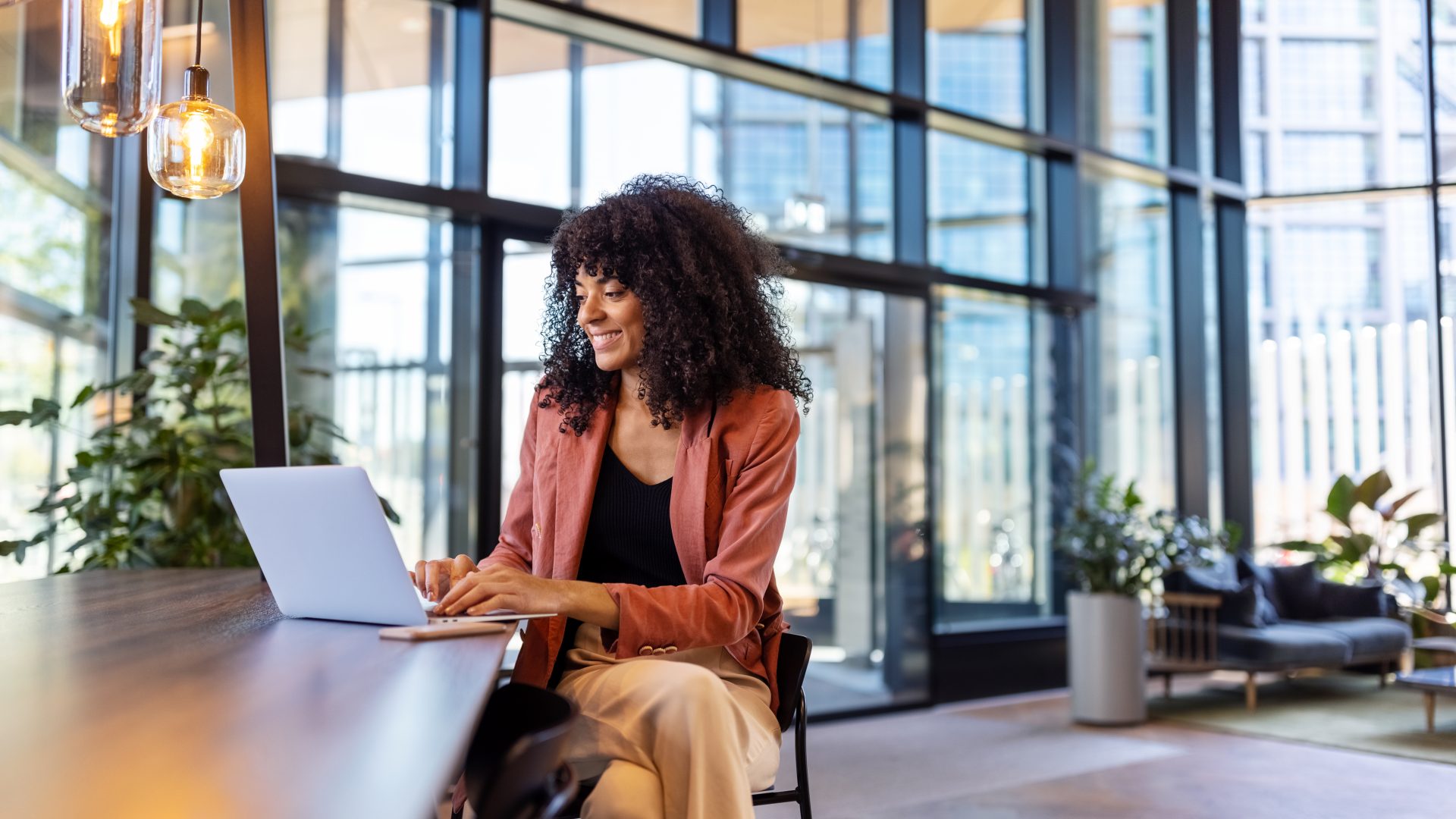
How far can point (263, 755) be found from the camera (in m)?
0.78

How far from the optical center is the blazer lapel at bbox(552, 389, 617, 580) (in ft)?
6.27

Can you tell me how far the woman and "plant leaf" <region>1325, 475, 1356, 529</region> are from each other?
6.04m

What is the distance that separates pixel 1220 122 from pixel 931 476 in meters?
3.51

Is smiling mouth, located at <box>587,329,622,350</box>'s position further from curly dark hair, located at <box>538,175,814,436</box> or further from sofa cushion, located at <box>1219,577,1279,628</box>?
sofa cushion, located at <box>1219,577,1279,628</box>

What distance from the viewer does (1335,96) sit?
7723 mm

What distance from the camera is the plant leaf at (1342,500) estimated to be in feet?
23.4

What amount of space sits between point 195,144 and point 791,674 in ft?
4.14

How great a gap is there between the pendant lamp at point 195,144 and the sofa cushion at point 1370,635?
5.85 metres

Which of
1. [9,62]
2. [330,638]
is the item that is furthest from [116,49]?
[9,62]

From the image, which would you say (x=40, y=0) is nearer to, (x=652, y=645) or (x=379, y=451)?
(x=379, y=451)

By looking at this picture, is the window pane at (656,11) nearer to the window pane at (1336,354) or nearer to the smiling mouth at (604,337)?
the smiling mouth at (604,337)

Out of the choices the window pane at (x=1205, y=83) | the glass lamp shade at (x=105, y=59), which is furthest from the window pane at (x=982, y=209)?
the glass lamp shade at (x=105, y=59)

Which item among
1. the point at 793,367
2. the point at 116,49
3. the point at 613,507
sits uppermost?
the point at 116,49

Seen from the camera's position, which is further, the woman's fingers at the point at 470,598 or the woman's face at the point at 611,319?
the woman's face at the point at 611,319
